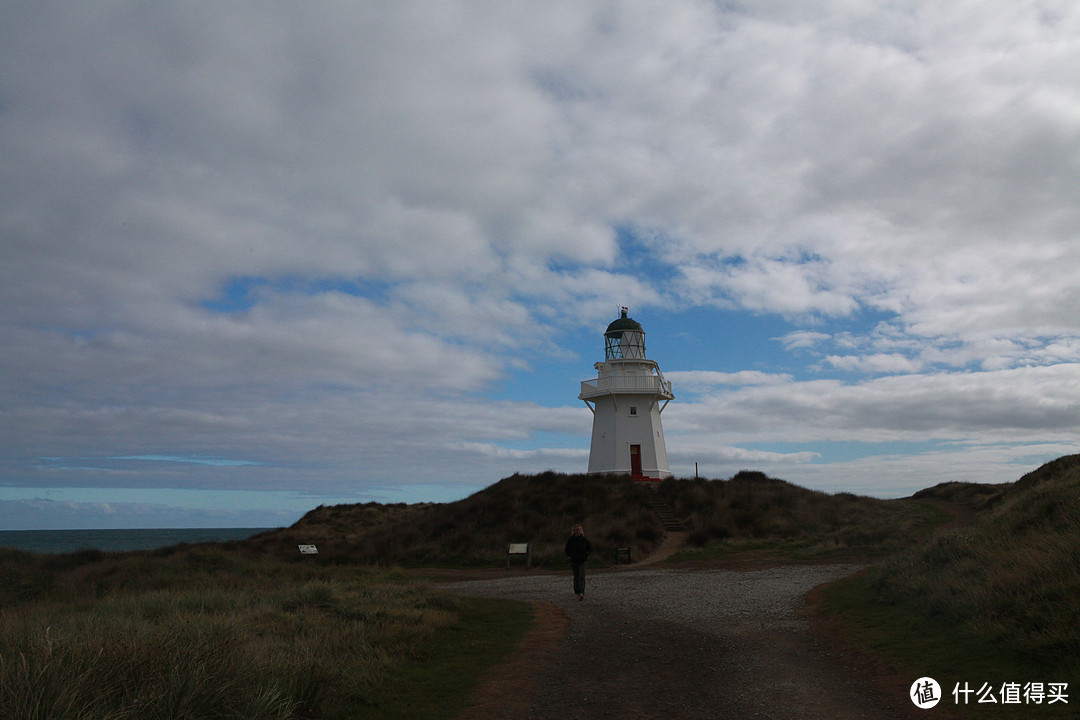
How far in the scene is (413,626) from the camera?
10820mm

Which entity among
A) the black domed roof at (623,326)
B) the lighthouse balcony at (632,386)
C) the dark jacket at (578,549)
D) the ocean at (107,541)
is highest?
the black domed roof at (623,326)

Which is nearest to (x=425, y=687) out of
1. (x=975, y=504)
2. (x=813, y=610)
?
(x=813, y=610)

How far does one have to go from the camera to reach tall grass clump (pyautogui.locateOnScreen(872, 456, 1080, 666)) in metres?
7.33

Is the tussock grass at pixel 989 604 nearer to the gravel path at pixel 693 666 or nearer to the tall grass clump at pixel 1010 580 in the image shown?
the tall grass clump at pixel 1010 580

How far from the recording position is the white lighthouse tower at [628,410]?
3816 cm

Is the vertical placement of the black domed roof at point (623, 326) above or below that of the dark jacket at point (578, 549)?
above

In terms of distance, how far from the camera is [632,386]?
125 feet

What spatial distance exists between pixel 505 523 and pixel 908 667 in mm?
22430

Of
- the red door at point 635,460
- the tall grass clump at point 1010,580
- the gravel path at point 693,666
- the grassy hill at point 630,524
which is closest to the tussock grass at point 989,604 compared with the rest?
the tall grass clump at point 1010,580

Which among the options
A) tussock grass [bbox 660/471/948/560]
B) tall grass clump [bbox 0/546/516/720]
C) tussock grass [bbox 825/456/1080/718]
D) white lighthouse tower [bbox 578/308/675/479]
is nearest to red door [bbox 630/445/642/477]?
white lighthouse tower [bbox 578/308/675/479]

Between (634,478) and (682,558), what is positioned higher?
(634,478)

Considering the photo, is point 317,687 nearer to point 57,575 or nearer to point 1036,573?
point 1036,573

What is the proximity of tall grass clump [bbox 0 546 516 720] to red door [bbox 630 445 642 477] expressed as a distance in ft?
78.5

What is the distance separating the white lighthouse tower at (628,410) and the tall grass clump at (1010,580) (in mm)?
24248
